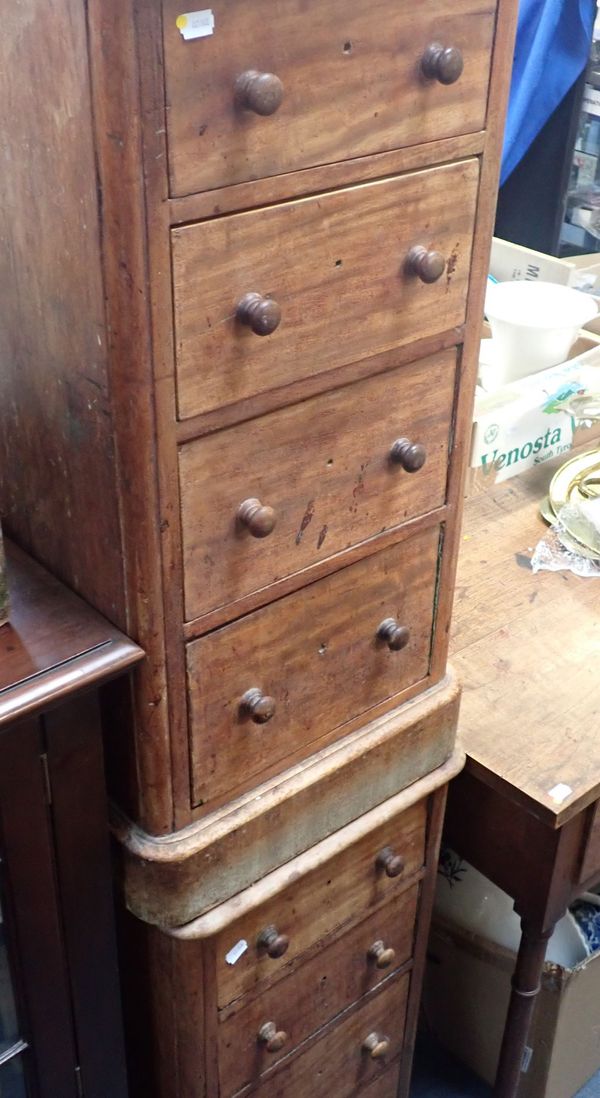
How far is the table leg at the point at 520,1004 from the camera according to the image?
4.25ft

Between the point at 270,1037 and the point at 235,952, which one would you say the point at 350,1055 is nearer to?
the point at 270,1037

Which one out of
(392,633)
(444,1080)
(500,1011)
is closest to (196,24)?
(392,633)

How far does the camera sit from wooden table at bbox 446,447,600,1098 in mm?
1213

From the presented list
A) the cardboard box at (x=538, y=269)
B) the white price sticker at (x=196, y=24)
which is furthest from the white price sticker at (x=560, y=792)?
the cardboard box at (x=538, y=269)

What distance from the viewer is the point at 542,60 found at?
6.65 ft

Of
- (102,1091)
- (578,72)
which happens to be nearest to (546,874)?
(102,1091)

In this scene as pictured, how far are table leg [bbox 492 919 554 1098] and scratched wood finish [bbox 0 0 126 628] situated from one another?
695 millimetres

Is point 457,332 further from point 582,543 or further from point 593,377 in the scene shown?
point 593,377

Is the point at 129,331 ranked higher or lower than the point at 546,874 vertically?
higher

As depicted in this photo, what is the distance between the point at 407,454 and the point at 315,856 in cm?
40

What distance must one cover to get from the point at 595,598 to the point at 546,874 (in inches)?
15.4

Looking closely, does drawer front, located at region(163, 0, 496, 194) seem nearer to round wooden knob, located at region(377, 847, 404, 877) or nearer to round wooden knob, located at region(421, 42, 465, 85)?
round wooden knob, located at region(421, 42, 465, 85)

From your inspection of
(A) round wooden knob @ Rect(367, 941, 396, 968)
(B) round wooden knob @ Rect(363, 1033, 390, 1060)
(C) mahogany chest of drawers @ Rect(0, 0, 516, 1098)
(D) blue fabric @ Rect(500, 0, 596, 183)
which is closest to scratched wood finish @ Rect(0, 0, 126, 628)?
(C) mahogany chest of drawers @ Rect(0, 0, 516, 1098)

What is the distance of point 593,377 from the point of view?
170 cm
